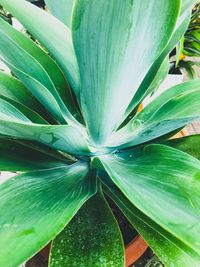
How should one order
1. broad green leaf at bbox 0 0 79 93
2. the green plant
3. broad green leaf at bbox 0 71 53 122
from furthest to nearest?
the green plant, broad green leaf at bbox 0 71 53 122, broad green leaf at bbox 0 0 79 93

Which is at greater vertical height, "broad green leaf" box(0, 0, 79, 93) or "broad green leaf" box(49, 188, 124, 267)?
"broad green leaf" box(0, 0, 79, 93)

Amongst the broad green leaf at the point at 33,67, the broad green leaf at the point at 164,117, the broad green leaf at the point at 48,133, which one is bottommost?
the broad green leaf at the point at 164,117

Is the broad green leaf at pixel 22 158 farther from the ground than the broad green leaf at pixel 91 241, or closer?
farther from the ground

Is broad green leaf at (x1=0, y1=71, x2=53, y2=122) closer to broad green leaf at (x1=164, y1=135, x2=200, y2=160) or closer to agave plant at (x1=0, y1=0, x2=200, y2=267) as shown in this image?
agave plant at (x1=0, y1=0, x2=200, y2=267)

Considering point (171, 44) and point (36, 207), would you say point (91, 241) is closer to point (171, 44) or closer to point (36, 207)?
point (36, 207)

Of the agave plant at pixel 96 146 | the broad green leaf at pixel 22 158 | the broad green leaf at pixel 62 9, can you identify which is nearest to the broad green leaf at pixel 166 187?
the agave plant at pixel 96 146

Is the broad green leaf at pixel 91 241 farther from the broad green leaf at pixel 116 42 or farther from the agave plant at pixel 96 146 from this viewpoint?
the broad green leaf at pixel 116 42

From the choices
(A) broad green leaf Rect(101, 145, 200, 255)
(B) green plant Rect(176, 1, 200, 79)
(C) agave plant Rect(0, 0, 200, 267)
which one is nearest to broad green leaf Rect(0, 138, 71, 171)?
(C) agave plant Rect(0, 0, 200, 267)
